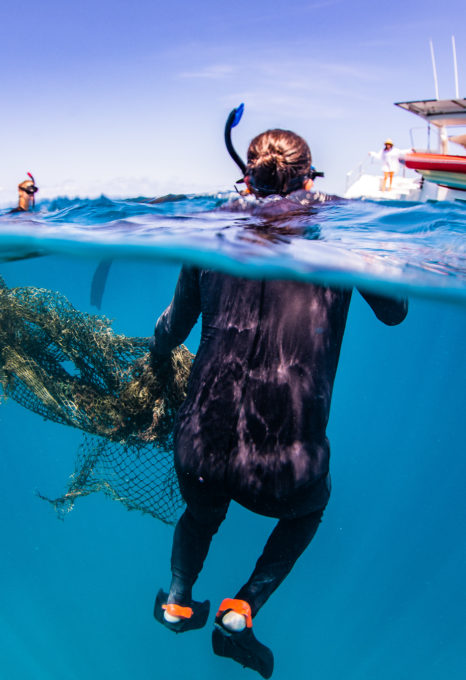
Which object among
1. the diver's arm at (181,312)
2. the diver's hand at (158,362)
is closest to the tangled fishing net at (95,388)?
the diver's hand at (158,362)

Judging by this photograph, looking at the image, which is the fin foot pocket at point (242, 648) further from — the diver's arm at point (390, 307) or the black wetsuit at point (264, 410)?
the diver's arm at point (390, 307)

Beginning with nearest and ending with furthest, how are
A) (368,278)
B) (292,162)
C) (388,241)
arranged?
1. (292,162)
2. (368,278)
3. (388,241)

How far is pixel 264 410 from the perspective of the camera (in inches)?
101

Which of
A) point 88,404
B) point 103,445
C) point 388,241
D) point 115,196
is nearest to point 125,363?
point 88,404

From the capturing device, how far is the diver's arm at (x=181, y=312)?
3.01 metres

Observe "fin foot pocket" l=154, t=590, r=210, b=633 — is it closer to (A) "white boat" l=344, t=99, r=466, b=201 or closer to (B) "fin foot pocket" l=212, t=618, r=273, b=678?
(B) "fin foot pocket" l=212, t=618, r=273, b=678

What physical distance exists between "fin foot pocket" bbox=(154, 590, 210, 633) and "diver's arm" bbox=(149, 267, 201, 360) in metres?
1.83

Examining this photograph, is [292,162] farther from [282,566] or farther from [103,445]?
[103,445]

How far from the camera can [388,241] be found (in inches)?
215

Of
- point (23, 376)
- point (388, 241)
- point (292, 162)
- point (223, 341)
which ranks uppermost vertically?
point (292, 162)

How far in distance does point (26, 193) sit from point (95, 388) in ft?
16.8

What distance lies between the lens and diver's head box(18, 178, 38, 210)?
7789 mm

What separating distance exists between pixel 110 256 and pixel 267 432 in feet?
16.0

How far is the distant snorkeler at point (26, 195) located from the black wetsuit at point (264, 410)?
6.45 metres
